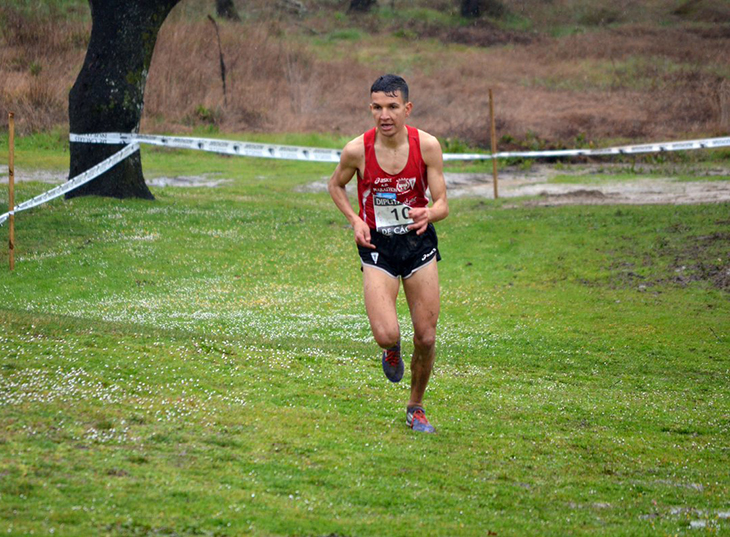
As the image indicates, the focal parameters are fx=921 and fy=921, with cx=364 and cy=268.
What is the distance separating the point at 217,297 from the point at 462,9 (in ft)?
142

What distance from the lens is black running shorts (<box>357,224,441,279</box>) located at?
Answer: 6.91 metres

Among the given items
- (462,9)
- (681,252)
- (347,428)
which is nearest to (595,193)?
(681,252)

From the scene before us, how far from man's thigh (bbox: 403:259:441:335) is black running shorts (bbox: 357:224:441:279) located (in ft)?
0.18

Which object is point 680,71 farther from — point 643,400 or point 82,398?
point 82,398

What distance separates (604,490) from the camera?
604 cm

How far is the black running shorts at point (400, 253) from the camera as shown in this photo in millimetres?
6914

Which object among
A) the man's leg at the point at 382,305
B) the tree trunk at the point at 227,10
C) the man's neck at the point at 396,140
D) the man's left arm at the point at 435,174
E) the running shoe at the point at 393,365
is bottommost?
the running shoe at the point at 393,365

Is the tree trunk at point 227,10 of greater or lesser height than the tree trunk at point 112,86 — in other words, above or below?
above

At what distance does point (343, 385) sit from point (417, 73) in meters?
33.1

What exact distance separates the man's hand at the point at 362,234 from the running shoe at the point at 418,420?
130 cm

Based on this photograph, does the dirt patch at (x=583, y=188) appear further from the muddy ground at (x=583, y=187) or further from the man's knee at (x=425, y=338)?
the man's knee at (x=425, y=338)

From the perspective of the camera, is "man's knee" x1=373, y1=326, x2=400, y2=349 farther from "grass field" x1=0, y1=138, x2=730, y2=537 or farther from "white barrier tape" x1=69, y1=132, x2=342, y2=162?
"white barrier tape" x1=69, y1=132, x2=342, y2=162

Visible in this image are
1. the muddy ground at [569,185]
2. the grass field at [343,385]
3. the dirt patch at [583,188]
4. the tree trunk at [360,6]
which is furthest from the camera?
the tree trunk at [360,6]

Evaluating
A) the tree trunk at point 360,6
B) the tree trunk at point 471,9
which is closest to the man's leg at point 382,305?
the tree trunk at point 360,6
